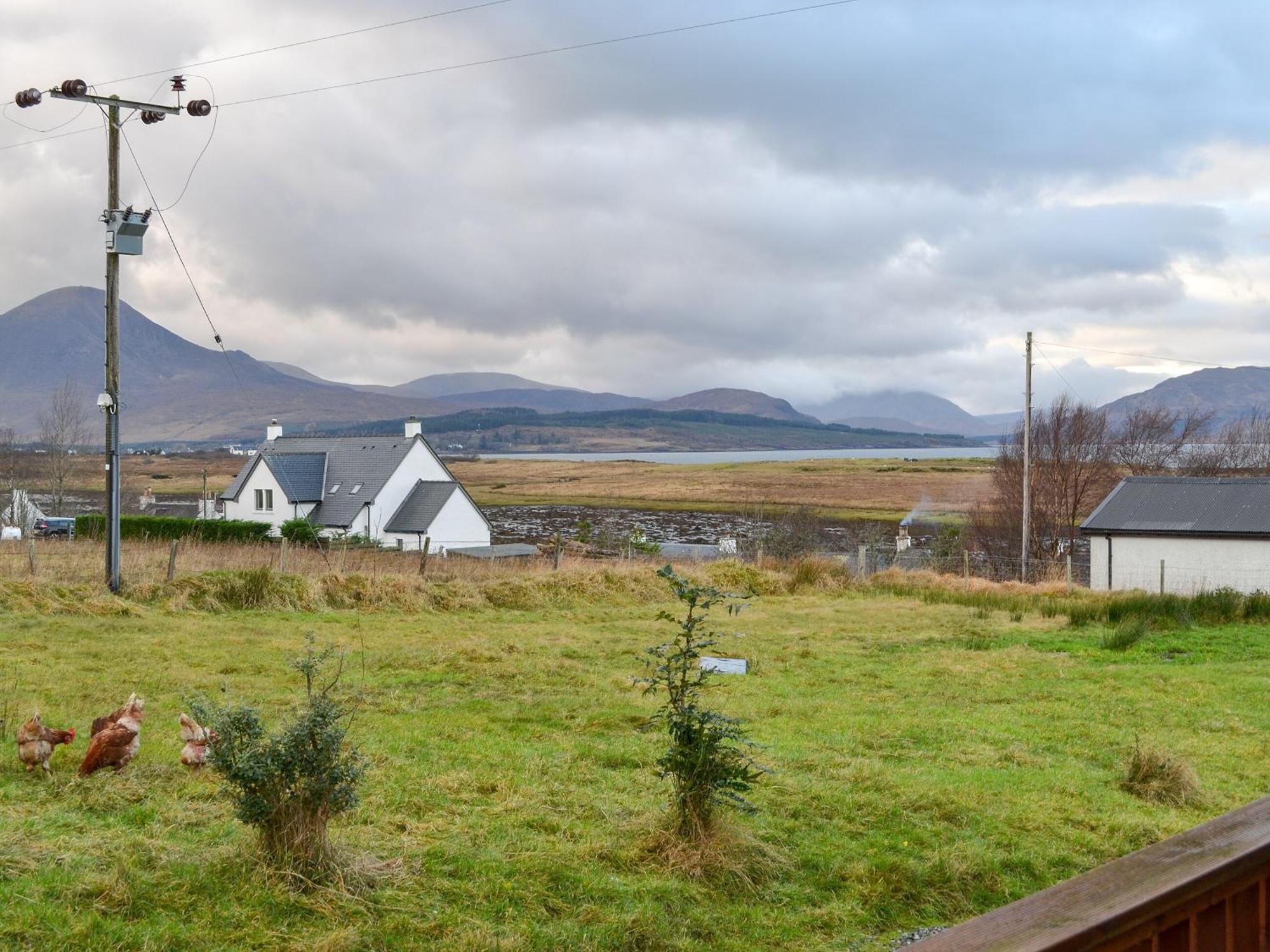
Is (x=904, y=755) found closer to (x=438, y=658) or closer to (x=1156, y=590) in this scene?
(x=438, y=658)

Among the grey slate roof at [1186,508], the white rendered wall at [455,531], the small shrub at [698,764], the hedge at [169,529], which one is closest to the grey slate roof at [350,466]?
the white rendered wall at [455,531]

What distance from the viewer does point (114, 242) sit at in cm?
1845

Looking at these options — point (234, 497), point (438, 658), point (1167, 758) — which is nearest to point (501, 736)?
point (438, 658)

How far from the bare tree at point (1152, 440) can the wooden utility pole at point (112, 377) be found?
169 ft

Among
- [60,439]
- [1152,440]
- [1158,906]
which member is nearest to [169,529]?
[60,439]

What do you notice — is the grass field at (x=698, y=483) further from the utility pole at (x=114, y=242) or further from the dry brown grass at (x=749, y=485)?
the utility pole at (x=114, y=242)

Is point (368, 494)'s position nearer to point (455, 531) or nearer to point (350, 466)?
point (350, 466)

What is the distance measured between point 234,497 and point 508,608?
34.6m

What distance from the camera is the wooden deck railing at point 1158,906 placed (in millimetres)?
1780

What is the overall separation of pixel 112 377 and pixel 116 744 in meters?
13.8

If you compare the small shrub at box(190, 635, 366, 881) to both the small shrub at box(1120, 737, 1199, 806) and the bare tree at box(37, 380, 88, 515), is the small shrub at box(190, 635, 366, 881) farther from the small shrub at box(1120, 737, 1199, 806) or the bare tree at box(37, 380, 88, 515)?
the bare tree at box(37, 380, 88, 515)

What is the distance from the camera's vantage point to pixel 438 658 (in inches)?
535

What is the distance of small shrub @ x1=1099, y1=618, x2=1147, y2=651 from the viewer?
1738 cm

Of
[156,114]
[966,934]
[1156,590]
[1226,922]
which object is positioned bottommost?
[1156,590]
